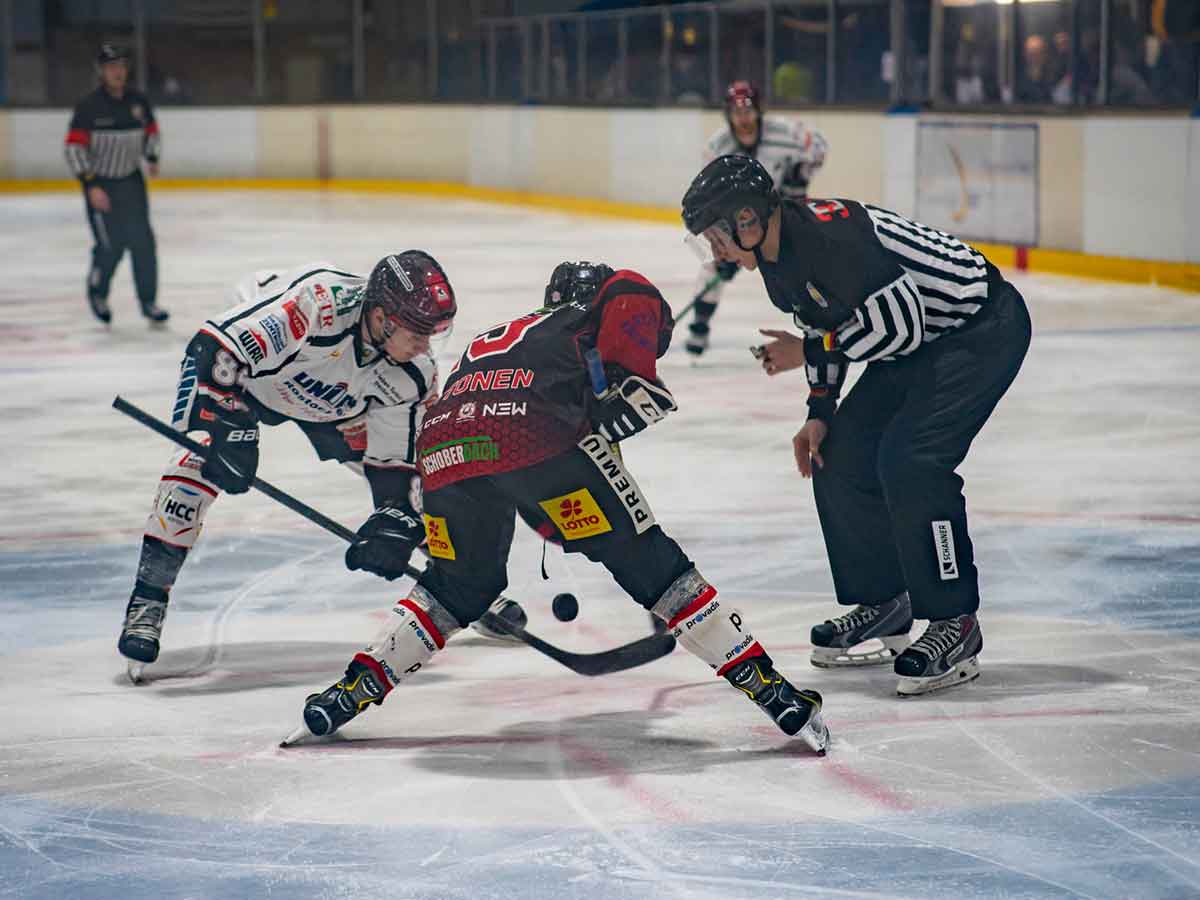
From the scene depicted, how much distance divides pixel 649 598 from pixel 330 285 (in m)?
1.07

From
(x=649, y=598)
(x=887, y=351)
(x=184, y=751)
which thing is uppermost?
(x=887, y=351)

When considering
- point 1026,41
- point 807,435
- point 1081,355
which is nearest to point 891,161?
point 1026,41

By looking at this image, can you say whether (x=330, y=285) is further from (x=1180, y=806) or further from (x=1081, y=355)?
(x=1081, y=355)

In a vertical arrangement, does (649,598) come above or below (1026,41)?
below

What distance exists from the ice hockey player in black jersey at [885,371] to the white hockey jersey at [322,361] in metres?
0.77

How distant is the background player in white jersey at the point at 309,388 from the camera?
3986 mm

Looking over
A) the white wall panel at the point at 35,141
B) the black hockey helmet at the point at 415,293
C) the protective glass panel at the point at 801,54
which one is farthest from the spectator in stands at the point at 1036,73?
the white wall panel at the point at 35,141

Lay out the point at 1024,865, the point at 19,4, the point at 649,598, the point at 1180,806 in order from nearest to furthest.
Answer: the point at 1024,865 < the point at 1180,806 < the point at 649,598 < the point at 19,4

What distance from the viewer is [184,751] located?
12.2 feet

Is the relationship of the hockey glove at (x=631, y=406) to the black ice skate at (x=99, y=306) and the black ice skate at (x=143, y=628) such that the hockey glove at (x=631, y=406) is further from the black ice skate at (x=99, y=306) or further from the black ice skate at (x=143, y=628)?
the black ice skate at (x=99, y=306)

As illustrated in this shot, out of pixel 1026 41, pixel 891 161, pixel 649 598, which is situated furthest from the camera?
pixel 891 161

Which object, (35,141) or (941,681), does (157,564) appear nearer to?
(941,681)

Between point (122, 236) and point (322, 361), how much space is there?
6.88 metres

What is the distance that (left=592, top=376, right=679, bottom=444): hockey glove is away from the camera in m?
3.46
